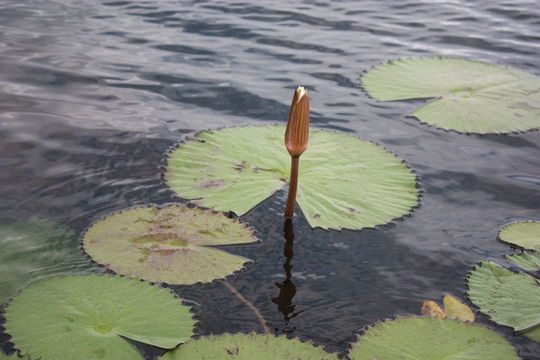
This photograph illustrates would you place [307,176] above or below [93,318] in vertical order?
above

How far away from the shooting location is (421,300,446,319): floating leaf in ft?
6.80

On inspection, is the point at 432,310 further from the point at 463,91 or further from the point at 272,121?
the point at 463,91

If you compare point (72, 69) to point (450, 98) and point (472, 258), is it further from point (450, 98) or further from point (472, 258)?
point (472, 258)

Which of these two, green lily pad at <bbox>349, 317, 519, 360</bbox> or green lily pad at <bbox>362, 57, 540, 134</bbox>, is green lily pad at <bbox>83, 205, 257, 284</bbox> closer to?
green lily pad at <bbox>349, 317, 519, 360</bbox>

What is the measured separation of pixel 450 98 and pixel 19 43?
117 inches

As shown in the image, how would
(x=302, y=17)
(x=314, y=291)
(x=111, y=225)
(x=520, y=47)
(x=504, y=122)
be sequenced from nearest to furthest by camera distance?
1. (x=314, y=291)
2. (x=111, y=225)
3. (x=504, y=122)
4. (x=520, y=47)
5. (x=302, y=17)

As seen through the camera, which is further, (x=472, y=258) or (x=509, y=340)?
(x=472, y=258)

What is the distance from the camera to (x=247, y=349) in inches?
71.4

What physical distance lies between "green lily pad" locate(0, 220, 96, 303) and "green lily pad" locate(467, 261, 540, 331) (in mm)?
1352

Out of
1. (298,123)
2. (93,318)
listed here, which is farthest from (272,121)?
(93,318)

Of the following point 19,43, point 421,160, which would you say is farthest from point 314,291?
point 19,43

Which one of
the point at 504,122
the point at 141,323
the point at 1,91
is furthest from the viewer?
the point at 1,91

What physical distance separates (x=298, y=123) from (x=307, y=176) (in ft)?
1.92

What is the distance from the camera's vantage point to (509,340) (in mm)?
1952
